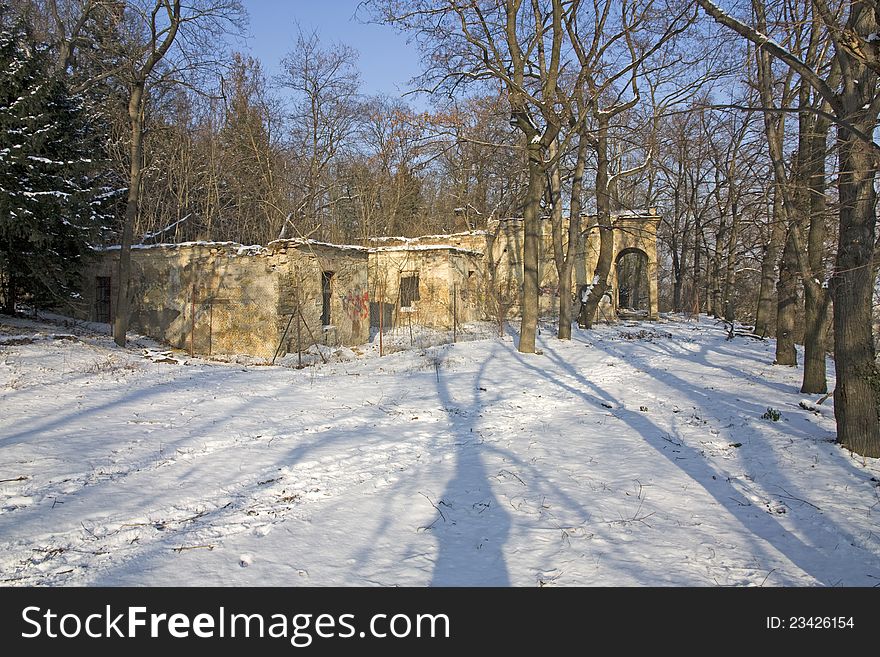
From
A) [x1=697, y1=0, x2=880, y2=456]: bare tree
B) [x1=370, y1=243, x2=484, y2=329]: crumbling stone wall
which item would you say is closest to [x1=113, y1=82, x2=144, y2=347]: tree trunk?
[x1=370, y1=243, x2=484, y2=329]: crumbling stone wall

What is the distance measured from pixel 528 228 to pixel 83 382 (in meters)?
Answer: 9.98

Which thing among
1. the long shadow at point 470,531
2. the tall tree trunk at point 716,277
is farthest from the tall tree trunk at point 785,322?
the tall tree trunk at point 716,277

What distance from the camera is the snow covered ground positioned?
13.0 feet

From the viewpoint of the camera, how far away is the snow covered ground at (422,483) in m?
3.98

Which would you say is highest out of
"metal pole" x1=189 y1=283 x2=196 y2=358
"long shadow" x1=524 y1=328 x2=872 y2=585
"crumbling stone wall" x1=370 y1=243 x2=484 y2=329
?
"crumbling stone wall" x1=370 y1=243 x2=484 y2=329

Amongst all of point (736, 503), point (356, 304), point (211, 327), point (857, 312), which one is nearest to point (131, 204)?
point (211, 327)

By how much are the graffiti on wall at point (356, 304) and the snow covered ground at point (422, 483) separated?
7829 mm

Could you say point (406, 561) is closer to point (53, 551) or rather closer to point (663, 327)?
point (53, 551)

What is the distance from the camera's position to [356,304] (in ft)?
62.2

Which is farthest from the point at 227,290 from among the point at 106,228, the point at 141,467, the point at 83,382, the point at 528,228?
the point at 141,467

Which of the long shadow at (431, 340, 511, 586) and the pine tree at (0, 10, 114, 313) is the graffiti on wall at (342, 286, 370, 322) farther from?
the long shadow at (431, 340, 511, 586)

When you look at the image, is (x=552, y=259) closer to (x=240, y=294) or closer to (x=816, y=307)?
(x=240, y=294)

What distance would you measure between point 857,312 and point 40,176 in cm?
1650

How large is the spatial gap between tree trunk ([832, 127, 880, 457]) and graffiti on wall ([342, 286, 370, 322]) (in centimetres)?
1421
